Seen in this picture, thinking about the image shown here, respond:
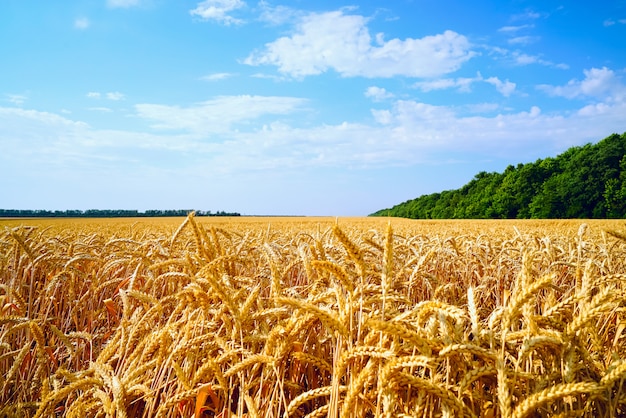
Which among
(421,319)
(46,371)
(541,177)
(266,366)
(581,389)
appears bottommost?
(46,371)

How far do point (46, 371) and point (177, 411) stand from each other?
56.9 inches

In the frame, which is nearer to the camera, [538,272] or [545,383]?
[545,383]

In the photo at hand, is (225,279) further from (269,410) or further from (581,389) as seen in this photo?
(581,389)

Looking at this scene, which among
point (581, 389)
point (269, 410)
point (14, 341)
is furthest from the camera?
point (14, 341)

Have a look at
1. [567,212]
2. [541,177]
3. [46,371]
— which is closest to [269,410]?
[46,371]

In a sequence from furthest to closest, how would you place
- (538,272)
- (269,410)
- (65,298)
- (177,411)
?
(65,298)
(538,272)
(177,411)
(269,410)

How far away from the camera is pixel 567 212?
170 feet

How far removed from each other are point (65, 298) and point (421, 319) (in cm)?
416

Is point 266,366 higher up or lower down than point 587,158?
lower down

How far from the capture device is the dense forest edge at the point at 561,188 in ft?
162

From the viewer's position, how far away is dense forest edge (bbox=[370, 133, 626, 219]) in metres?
49.3

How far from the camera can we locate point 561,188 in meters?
52.9

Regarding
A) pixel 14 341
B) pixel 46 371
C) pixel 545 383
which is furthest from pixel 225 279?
pixel 14 341

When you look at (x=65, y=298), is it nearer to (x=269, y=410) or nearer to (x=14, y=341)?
(x=14, y=341)
